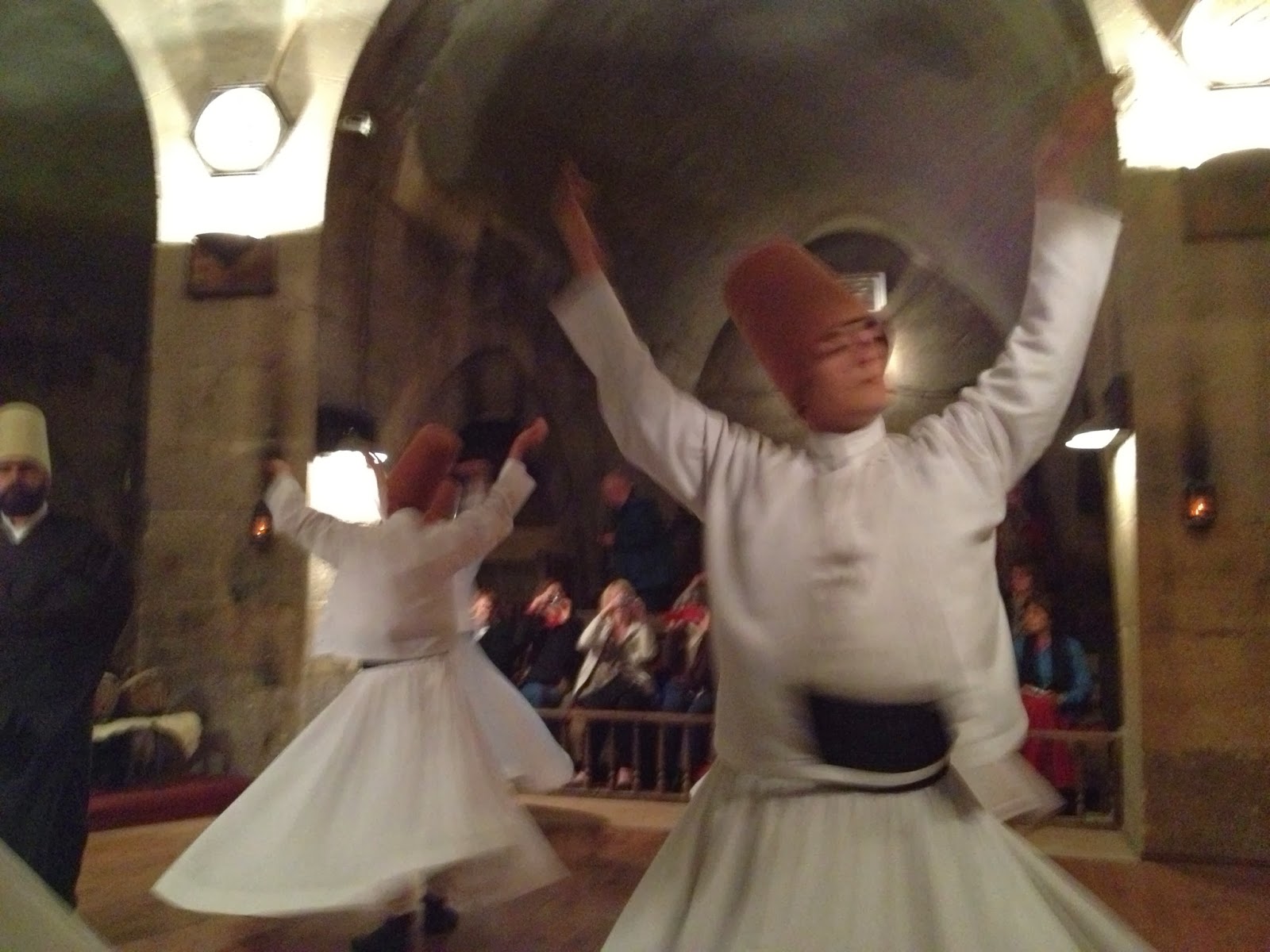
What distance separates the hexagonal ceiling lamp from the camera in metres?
2.31

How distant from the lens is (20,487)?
1894 mm

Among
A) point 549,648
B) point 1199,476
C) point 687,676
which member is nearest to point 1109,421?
point 1199,476

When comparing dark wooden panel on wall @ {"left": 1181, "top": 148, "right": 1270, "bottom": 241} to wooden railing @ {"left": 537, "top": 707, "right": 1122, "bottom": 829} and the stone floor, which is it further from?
the stone floor

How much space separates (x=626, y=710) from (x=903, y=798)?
210 centimetres

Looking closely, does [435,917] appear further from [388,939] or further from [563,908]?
[563,908]

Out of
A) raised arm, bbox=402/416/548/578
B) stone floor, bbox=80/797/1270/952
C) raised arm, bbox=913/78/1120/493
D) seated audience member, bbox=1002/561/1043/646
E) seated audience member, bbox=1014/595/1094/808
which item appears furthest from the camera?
seated audience member, bbox=1002/561/1043/646

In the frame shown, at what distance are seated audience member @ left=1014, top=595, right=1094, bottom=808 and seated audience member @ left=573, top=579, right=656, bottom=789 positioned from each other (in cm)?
112

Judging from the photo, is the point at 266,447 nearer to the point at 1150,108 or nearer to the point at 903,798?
the point at 903,798

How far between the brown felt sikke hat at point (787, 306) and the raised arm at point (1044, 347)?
0.17m

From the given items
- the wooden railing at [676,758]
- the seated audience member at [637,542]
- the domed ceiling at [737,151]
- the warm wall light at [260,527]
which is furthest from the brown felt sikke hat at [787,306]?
the seated audience member at [637,542]

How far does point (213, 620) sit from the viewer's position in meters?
2.22

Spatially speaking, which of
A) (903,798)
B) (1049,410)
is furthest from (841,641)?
(1049,410)

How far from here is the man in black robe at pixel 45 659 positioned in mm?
1826

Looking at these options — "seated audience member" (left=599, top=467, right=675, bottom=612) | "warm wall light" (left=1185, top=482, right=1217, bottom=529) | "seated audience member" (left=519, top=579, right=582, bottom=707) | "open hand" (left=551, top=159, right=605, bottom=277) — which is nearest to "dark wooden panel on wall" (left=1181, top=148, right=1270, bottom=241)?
"warm wall light" (left=1185, top=482, right=1217, bottom=529)
